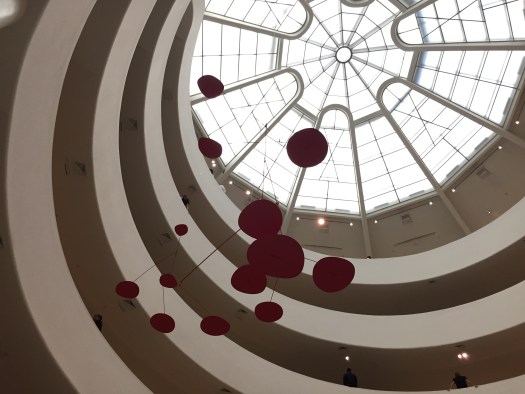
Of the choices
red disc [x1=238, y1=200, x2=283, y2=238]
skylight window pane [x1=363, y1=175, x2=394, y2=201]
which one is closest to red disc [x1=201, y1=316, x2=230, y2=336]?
red disc [x1=238, y1=200, x2=283, y2=238]

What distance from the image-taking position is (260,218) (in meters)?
7.44

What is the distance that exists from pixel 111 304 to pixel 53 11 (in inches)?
349

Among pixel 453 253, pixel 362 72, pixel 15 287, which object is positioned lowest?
pixel 15 287

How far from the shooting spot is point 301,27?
19.5 meters

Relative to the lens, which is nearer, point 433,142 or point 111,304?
point 111,304

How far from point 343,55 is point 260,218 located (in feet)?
51.5

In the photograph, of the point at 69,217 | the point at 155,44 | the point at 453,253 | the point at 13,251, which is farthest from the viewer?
the point at 453,253

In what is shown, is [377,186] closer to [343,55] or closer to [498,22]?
[343,55]

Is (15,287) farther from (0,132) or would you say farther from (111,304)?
(111,304)

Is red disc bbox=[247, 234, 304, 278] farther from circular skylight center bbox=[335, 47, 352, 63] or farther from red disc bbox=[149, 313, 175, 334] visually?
circular skylight center bbox=[335, 47, 352, 63]

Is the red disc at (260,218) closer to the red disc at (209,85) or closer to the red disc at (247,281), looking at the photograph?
the red disc at (247,281)

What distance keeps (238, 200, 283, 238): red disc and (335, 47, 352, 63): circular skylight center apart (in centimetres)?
1542

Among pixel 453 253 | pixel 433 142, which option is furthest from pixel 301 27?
pixel 453 253

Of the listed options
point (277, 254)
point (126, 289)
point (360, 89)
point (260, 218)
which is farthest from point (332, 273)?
point (360, 89)
